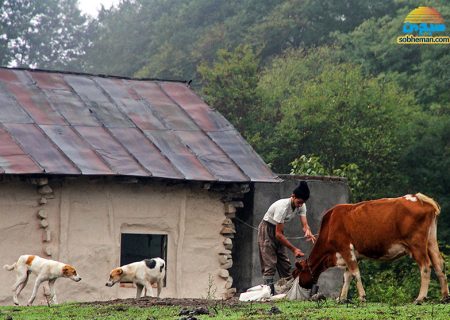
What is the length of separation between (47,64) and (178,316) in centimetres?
6117

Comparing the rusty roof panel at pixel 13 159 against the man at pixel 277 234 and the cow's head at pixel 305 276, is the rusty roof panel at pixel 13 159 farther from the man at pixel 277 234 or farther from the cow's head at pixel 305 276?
the cow's head at pixel 305 276

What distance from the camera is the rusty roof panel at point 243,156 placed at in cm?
2005

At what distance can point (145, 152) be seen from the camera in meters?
19.8

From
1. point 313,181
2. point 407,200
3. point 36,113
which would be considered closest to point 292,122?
point 313,181

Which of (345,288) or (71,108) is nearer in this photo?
(345,288)

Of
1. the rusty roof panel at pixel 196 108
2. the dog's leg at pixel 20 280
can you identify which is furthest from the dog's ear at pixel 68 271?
the rusty roof panel at pixel 196 108

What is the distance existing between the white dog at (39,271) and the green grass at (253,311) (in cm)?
195

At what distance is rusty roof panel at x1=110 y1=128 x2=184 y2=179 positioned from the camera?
19312 mm

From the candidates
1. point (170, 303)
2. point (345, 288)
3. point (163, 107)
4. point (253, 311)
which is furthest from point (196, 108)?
point (253, 311)

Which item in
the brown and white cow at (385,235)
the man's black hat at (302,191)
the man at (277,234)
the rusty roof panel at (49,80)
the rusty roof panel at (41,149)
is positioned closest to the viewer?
the brown and white cow at (385,235)

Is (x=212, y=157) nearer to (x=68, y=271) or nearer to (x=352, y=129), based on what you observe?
(x=68, y=271)

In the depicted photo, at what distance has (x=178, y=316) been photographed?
12.6 metres

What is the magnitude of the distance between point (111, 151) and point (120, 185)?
55 cm

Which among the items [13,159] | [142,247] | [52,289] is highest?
[13,159]
